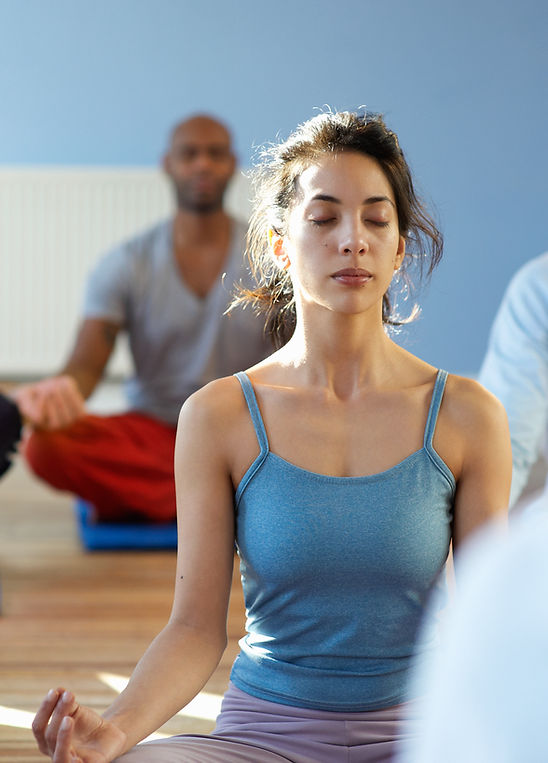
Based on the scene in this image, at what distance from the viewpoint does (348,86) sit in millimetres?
5316

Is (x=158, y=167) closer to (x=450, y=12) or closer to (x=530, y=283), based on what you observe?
(x=450, y=12)

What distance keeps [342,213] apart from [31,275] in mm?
4602

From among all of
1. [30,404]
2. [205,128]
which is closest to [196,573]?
[30,404]

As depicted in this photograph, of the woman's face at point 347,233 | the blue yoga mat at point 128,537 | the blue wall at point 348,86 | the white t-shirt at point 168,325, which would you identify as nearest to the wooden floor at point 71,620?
the blue yoga mat at point 128,537

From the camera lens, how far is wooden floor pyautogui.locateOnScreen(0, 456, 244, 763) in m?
1.89

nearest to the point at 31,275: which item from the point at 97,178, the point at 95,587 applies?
the point at 97,178

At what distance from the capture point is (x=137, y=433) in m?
3.22

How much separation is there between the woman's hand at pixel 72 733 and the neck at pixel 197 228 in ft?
8.30

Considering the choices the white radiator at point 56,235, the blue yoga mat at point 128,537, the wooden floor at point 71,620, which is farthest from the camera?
the white radiator at point 56,235

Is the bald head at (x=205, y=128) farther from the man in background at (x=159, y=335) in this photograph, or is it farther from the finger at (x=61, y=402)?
the finger at (x=61, y=402)

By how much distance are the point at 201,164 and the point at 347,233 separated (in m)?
2.39

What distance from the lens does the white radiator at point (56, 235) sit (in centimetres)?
543

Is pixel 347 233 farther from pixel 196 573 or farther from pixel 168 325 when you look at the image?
pixel 168 325

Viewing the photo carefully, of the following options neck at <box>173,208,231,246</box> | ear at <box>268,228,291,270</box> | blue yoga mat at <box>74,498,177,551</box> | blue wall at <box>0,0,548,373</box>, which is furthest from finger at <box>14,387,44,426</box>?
blue wall at <box>0,0,548,373</box>
